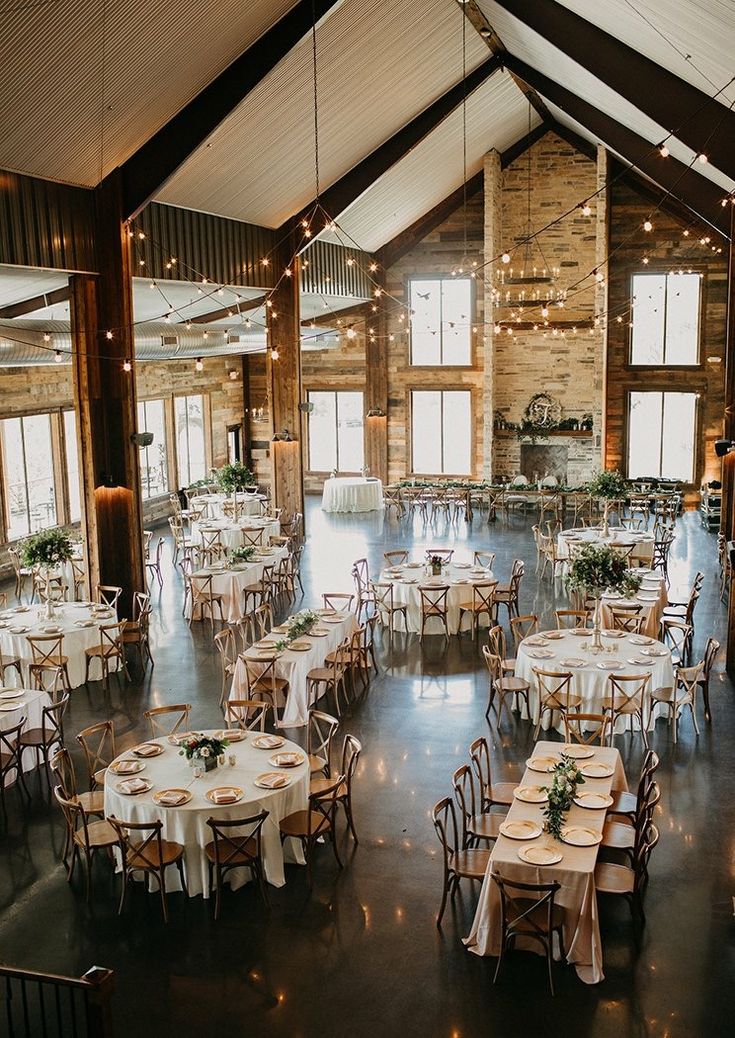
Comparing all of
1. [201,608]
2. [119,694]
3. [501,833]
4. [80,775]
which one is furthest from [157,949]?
[201,608]

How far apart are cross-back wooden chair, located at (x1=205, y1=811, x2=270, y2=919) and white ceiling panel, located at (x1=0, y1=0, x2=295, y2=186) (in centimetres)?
669

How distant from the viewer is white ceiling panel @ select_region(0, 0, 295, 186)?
920 centimetres

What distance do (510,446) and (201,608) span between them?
38.0 feet

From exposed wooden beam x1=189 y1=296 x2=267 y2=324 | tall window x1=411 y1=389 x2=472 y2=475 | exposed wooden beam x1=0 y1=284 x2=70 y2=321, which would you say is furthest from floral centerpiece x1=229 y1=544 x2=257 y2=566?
tall window x1=411 y1=389 x2=472 y2=475

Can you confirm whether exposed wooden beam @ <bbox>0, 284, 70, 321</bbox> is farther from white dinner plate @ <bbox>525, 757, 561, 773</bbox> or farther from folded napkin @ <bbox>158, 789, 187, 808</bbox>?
white dinner plate @ <bbox>525, 757, 561, 773</bbox>

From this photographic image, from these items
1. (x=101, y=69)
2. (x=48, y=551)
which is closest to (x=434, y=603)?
(x=48, y=551)

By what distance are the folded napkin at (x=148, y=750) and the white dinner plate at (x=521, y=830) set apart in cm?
271

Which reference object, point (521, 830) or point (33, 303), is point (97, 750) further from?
point (33, 303)

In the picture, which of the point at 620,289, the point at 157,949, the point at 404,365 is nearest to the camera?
the point at 157,949

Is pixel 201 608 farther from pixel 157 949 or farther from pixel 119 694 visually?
pixel 157 949

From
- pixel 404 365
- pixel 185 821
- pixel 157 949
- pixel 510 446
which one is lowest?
pixel 157 949

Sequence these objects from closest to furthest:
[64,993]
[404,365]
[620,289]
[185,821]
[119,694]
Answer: [64,993], [185,821], [119,694], [620,289], [404,365]

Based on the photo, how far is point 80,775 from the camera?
30.1ft

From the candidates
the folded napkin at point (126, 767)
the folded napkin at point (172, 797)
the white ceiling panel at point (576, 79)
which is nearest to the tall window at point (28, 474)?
the white ceiling panel at point (576, 79)
